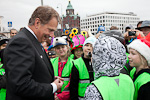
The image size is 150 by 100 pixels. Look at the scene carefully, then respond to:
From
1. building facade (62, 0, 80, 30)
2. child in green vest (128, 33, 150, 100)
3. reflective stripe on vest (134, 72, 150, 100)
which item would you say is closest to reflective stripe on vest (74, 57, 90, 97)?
child in green vest (128, 33, 150, 100)

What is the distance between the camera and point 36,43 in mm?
1786

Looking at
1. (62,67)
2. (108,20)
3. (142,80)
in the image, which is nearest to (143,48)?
(142,80)

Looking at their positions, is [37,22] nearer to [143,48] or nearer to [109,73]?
[109,73]

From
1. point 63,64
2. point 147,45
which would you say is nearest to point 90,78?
point 63,64

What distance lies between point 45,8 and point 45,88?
100 cm

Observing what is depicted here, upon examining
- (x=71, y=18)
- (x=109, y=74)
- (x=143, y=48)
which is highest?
(x=71, y=18)

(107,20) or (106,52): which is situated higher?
(107,20)

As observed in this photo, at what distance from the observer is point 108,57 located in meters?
1.44

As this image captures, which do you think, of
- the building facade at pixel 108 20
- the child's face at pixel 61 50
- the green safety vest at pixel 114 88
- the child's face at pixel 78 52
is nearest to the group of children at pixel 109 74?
the green safety vest at pixel 114 88

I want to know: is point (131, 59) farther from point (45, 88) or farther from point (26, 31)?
point (26, 31)

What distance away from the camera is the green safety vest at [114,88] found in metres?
1.37

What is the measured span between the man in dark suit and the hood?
2.08 ft

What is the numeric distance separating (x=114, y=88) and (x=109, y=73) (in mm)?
165

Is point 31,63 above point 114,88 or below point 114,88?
above
